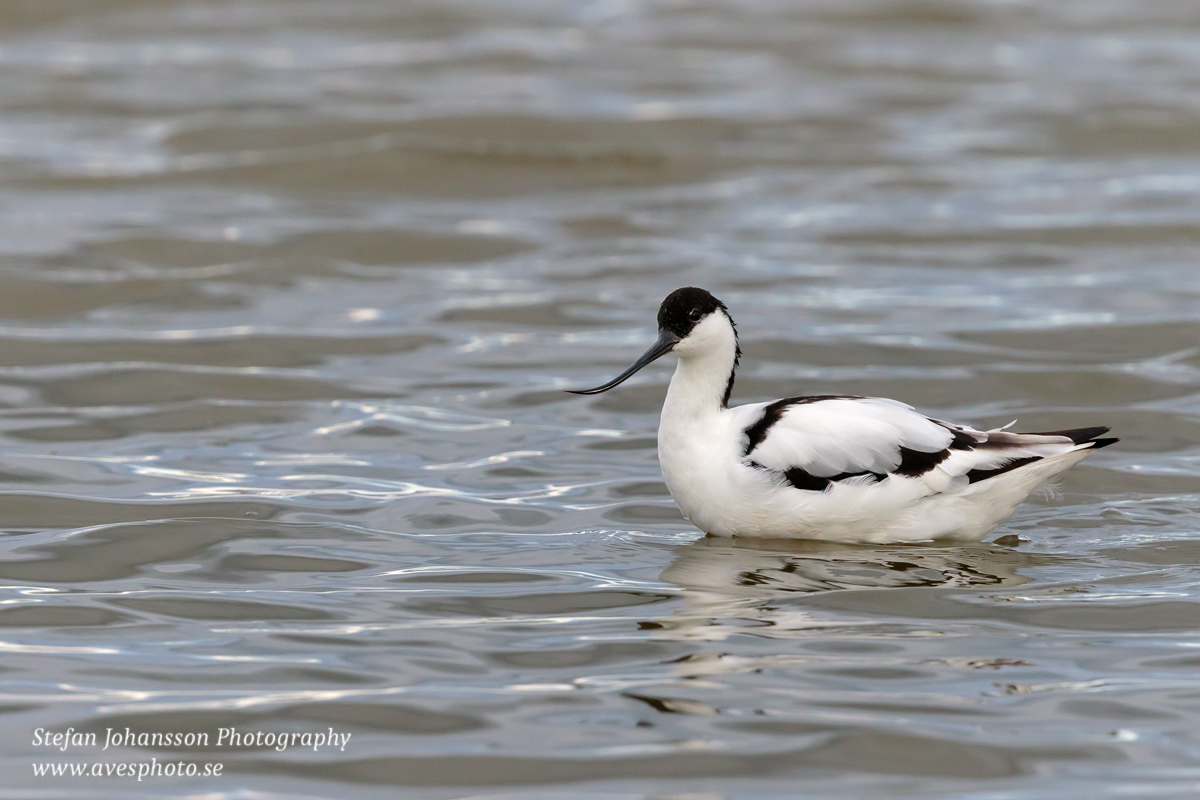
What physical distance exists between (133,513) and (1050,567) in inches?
163

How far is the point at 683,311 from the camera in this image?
293 inches

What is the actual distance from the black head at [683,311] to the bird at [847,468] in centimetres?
2

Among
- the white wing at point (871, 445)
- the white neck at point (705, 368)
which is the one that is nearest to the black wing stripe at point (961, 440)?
the white wing at point (871, 445)

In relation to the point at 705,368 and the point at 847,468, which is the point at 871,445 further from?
the point at 705,368

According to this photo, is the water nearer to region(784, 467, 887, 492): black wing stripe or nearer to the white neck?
region(784, 467, 887, 492): black wing stripe

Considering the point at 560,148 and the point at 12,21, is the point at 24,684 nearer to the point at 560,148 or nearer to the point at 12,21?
the point at 560,148

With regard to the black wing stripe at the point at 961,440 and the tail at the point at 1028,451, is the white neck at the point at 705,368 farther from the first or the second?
the tail at the point at 1028,451

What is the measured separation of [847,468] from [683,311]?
1.02 meters

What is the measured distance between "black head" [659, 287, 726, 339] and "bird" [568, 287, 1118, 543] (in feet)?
0.05

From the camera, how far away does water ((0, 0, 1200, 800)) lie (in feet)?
17.9

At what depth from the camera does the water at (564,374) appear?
5.47 meters

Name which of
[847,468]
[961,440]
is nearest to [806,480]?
[847,468]

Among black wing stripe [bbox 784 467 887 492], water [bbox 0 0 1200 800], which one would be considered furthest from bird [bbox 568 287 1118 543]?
water [bbox 0 0 1200 800]

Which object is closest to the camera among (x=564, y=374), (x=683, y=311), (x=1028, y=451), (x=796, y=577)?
(x=796, y=577)
